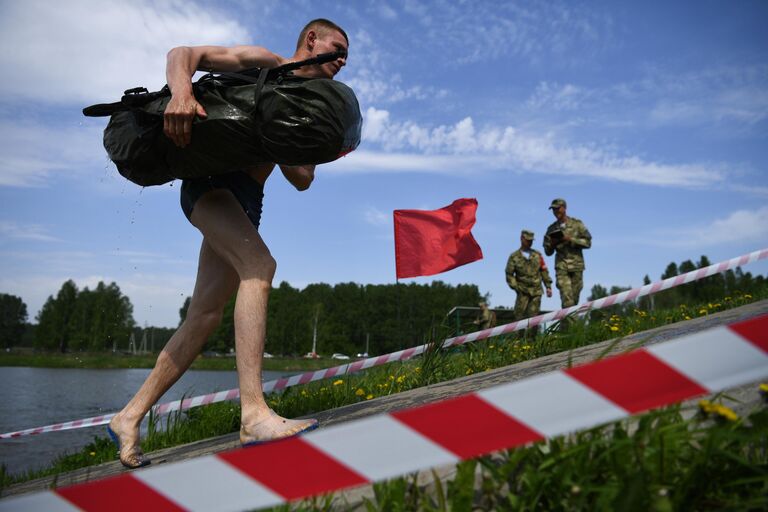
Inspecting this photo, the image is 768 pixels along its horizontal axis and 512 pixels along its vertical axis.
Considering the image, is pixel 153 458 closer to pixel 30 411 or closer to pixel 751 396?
pixel 751 396

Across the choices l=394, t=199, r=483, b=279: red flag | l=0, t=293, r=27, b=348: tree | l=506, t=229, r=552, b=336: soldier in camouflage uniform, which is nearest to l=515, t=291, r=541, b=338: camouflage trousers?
l=506, t=229, r=552, b=336: soldier in camouflage uniform

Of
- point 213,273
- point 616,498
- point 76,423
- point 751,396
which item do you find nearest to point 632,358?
point 616,498

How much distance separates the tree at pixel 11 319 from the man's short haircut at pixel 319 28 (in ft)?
386

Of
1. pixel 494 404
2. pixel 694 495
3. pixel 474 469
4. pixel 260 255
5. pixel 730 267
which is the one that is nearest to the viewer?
pixel 494 404

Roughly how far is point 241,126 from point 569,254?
947cm

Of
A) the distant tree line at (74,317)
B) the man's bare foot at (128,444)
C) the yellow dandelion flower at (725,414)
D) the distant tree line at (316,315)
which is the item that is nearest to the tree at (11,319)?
the distant tree line at (316,315)

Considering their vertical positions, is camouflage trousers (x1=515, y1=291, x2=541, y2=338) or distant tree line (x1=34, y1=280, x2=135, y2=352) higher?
distant tree line (x1=34, y1=280, x2=135, y2=352)

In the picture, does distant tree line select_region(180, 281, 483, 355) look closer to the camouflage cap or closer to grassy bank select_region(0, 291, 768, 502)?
the camouflage cap

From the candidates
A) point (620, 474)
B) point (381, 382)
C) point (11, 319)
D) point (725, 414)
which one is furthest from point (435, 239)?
point (11, 319)

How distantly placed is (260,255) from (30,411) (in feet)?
40.9

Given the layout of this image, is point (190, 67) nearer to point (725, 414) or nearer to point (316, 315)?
point (725, 414)

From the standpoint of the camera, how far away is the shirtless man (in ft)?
7.36

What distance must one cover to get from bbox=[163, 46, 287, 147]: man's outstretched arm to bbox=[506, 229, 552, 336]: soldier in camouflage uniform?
1060 centimetres

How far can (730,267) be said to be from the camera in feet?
21.7
